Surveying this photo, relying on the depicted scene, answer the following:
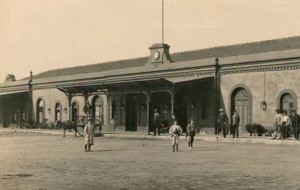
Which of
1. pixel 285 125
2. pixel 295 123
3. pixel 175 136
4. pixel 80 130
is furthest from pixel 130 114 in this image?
pixel 175 136

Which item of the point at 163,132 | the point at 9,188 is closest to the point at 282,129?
the point at 163,132

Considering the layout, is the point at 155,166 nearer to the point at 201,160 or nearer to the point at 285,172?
the point at 201,160

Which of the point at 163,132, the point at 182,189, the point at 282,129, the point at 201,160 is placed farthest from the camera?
the point at 163,132

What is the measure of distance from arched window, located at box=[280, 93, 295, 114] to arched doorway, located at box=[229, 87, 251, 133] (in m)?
2.06

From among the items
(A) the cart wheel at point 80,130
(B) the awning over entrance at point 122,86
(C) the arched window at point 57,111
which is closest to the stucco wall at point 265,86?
(B) the awning over entrance at point 122,86

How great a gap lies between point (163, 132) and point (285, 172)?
779 inches

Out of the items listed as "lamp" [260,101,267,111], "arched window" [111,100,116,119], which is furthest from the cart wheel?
"lamp" [260,101,267,111]

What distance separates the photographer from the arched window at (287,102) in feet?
83.3

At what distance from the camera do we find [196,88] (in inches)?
1163

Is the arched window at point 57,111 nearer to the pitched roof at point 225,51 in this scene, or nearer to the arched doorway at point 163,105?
the pitched roof at point 225,51

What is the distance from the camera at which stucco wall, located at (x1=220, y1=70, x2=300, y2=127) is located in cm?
2519

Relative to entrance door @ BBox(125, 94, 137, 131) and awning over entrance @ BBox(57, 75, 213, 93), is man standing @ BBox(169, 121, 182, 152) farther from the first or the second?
entrance door @ BBox(125, 94, 137, 131)

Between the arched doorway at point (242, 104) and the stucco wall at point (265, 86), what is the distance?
0.28m

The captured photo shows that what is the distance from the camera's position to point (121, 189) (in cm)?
898
